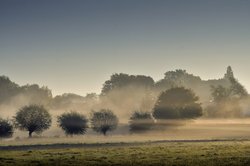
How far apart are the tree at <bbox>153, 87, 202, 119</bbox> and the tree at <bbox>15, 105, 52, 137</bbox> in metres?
42.0

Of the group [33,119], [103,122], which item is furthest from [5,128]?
[103,122]

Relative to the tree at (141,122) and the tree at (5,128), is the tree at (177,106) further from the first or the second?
the tree at (5,128)

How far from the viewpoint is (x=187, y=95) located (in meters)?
144

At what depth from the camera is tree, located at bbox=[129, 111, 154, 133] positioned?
424ft

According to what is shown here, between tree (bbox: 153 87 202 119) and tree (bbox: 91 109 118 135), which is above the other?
tree (bbox: 153 87 202 119)

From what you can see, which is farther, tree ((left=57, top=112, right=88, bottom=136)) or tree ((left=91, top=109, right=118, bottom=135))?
tree ((left=91, top=109, right=118, bottom=135))

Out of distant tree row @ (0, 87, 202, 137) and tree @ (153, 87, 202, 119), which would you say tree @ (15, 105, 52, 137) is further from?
tree @ (153, 87, 202, 119)

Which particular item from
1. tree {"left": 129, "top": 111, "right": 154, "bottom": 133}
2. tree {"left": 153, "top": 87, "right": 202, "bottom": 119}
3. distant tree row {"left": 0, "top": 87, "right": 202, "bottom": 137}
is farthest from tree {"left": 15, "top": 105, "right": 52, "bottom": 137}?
tree {"left": 153, "top": 87, "right": 202, "bottom": 119}

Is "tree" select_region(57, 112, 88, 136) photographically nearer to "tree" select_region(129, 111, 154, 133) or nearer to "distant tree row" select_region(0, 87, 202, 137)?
"distant tree row" select_region(0, 87, 202, 137)

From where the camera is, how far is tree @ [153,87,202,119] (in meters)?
140

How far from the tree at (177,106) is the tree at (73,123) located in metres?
31.2

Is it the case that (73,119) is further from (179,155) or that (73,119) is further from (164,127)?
(179,155)

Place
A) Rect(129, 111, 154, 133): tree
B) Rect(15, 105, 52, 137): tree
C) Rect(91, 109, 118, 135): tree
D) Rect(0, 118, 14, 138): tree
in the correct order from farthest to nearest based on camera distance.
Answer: Rect(129, 111, 154, 133): tree
Rect(91, 109, 118, 135): tree
Rect(15, 105, 52, 137): tree
Rect(0, 118, 14, 138): tree

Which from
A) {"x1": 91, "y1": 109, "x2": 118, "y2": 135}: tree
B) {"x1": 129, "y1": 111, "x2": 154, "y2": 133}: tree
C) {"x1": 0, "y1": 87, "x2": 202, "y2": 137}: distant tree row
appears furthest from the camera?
{"x1": 129, "y1": 111, "x2": 154, "y2": 133}: tree
